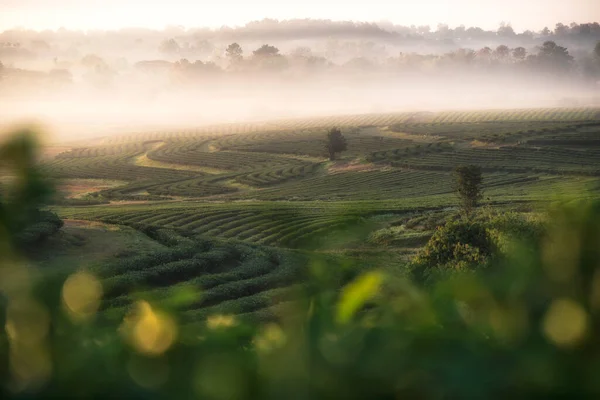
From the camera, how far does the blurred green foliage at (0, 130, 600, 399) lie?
1.13 metres

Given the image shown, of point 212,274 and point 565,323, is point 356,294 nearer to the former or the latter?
point 565,323

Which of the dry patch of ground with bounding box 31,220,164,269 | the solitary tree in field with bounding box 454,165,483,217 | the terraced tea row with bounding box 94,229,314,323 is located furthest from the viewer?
the solitary tree in field with bounding box 454,165,483,217

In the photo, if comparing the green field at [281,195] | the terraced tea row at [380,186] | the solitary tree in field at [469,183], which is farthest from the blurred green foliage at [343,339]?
the terraced tea row at [380,186]

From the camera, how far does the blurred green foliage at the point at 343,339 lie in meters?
1.13

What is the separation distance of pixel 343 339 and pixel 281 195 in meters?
67.9

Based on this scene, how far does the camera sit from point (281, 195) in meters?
69.1

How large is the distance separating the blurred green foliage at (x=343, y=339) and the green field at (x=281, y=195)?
18 centimetres

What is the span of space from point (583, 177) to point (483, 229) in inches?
1867

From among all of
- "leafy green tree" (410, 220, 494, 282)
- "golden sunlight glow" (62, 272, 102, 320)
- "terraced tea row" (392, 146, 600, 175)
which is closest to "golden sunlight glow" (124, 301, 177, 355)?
"golden sunlight glow" (62, 272, 102, 320)

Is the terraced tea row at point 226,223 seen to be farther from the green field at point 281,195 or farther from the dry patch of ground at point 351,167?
the dry patch of ground at point 351,167

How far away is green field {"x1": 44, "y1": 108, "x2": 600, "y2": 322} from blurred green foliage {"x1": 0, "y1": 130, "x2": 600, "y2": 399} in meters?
0.18

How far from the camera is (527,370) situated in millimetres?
1136

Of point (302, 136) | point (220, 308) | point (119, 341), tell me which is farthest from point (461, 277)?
point (302, 136)

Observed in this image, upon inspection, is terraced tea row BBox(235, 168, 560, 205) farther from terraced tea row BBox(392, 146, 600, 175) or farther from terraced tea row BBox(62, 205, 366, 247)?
terraced tea row BBox(62, 205, 366, 247)
